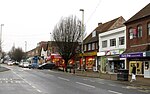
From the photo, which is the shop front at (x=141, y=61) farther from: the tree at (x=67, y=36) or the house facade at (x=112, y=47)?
the tree at (x=67, y=36)

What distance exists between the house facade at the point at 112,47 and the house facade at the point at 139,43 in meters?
2.79

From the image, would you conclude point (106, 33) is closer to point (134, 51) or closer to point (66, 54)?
point (66, 54)

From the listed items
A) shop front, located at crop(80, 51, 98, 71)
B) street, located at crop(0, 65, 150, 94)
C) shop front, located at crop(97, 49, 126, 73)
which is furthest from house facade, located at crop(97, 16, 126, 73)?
street, located at crop(0, 65, 150, 94)

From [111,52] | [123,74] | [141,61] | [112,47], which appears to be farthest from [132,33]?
[123,74]

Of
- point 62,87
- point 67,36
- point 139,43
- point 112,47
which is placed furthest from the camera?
point 67,36

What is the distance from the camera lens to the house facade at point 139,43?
42766 mm

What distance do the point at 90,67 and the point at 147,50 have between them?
2664 centimetres

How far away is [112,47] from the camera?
2211 inches

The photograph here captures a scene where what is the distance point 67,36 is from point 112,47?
11.9m

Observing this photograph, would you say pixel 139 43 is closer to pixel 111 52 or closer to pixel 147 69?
pixel 147 69

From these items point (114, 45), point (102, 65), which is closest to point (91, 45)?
point (102, 65)

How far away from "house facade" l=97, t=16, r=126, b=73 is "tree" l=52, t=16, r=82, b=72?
18.8ft

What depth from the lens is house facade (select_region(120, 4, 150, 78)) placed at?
140 feet

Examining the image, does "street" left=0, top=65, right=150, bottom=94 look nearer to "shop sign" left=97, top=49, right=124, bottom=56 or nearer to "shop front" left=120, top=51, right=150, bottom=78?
"shop front" left=120, top=51, right=150, bottom=78
